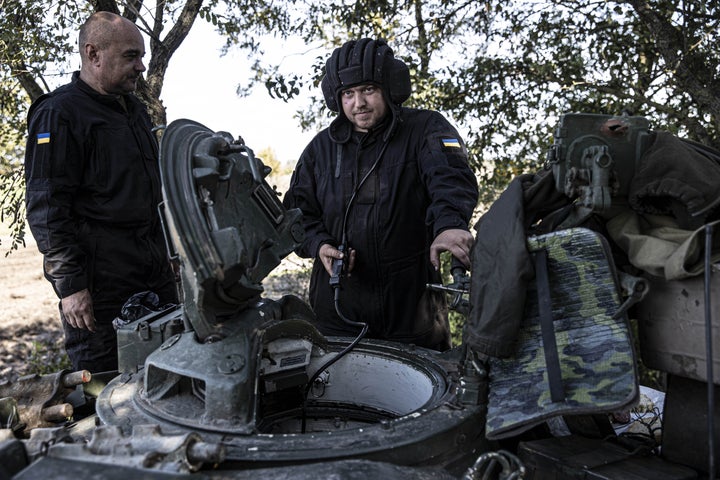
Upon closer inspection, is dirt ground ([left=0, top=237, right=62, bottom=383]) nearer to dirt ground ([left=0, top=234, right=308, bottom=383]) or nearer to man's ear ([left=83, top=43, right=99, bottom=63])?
dirt ground ([left=0, top=234, right=308, bottom=383])

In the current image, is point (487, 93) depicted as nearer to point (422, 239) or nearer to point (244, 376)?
point (422, 239)

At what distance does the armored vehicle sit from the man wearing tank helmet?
0.93 m

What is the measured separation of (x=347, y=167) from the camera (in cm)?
364

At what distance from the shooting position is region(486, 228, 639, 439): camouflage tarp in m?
2.09

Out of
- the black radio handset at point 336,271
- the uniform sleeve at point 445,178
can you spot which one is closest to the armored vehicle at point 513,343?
the uniform sleeve at point 445,178

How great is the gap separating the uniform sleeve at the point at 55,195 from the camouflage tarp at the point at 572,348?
7.38 feet

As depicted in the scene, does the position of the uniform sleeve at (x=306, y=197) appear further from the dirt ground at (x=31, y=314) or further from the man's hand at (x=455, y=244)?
the dirt ground at (x=31, y=314)

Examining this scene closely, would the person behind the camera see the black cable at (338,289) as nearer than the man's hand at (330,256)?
Yes

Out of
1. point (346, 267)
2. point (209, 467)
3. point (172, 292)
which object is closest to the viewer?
point (209, 467)

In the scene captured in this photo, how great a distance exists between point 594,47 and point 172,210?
5.38 metres

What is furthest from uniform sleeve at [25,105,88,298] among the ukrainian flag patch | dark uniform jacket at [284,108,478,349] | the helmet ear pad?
the ukrainian flag patch

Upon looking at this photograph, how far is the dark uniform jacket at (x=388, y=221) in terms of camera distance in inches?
138

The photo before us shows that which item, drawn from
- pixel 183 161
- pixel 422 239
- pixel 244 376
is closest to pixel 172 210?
pixel 183 161

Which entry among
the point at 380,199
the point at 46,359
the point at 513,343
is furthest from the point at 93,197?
the point at 46,359
